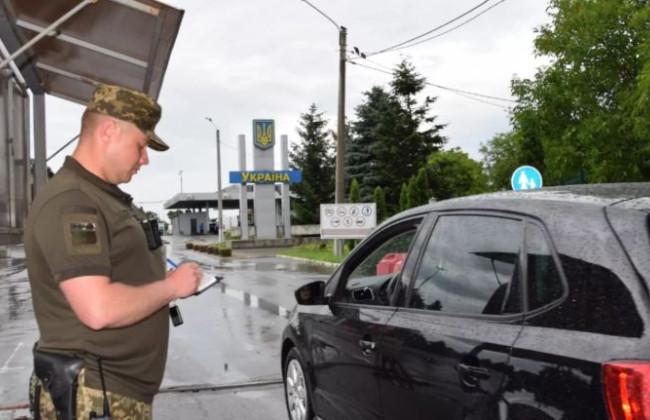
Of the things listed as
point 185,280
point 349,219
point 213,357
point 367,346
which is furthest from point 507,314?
point 349,219

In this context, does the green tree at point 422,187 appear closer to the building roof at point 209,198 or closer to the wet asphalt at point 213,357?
the wet asphalt at point 213,357

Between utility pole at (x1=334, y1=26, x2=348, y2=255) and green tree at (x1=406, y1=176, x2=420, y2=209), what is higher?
utility pole at (x1=334, y1=26, x2=348, y2=255)

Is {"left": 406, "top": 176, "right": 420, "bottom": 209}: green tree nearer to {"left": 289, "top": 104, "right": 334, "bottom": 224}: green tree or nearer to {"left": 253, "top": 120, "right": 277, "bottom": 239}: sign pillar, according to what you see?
{"left": 253, "top": 120, "right": 277, "bottom": 239}: sign pillar

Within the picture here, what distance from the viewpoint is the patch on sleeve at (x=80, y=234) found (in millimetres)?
1981

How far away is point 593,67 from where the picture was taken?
18.4 meters

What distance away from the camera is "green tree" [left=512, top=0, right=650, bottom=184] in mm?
17609

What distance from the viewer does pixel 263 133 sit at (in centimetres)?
4166

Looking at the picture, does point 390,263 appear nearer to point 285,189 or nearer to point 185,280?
point 185,280

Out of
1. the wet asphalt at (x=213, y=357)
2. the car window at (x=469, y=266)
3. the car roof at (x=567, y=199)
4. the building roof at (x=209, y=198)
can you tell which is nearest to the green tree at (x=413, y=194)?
the wet asphalt at (x=213, y=357)

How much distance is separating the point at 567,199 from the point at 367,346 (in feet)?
4.48

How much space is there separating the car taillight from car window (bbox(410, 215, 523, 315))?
0.53 metres

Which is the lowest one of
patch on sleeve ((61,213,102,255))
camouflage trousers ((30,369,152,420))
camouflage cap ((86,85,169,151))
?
camouflage trousers ((30,369,152,420))

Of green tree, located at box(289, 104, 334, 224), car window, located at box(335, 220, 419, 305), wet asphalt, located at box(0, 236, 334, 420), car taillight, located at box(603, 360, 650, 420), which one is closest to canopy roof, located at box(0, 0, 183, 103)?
wet asphalt, located at box(0, 236, 334, 420)

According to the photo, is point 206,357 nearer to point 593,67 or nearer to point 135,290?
point 135,290
